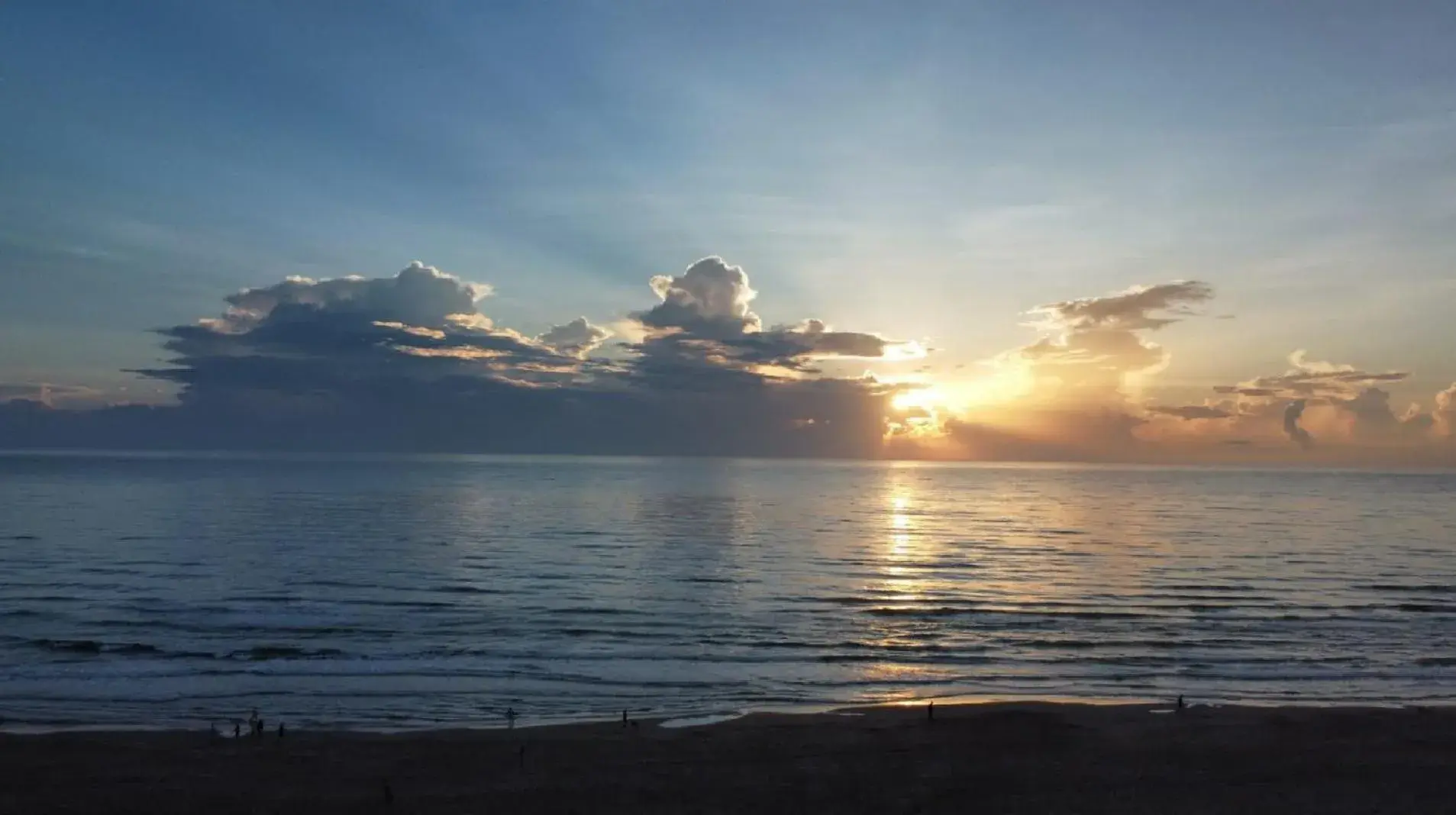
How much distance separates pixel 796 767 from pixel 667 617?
57.9 feet

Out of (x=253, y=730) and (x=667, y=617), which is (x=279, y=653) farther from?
(x=667, y=617)

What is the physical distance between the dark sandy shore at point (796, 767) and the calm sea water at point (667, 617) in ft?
9.49

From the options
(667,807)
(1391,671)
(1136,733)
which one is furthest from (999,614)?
(667,807)

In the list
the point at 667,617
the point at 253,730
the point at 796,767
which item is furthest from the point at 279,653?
the point at 796,767

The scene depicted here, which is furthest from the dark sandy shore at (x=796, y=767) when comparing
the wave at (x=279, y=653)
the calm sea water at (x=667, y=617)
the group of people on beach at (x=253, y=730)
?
the wave at (x=279, y=653)

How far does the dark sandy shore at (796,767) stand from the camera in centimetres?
1498

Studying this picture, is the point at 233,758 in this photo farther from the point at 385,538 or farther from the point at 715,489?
the point at 715,489

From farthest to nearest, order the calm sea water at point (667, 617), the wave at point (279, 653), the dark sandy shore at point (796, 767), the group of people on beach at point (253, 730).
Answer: the wave at point (279, 653)
the calm sea water at point (667, 617)
the group of people on beach at point (253, 730)
the dark sandy shore at point (796, 767)

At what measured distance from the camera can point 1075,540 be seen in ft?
218

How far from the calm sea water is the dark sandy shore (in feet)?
9.49

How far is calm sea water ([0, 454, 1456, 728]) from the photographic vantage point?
23.7 metres

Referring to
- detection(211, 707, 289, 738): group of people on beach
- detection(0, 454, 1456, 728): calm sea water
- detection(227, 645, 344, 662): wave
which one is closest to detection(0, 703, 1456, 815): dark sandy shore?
detection(211, 707, 289, 738): group of people on beach

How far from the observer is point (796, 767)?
16.8 meters

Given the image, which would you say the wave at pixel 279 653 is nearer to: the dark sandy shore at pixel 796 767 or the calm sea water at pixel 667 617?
the calm sea water at pixel 667 617
